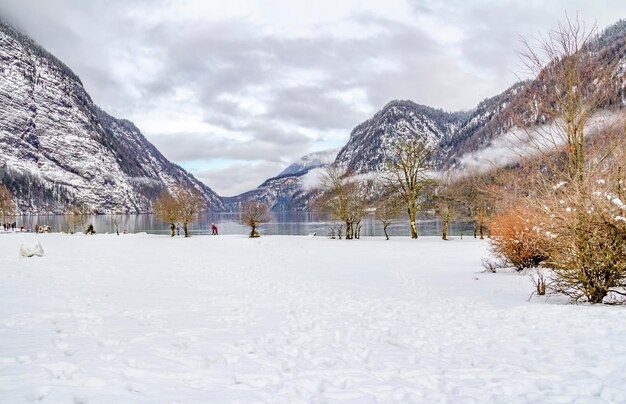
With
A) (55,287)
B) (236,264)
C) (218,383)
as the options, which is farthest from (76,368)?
(236,264)

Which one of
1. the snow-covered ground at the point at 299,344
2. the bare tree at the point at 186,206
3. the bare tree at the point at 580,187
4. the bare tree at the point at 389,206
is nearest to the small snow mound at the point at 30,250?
the snow-covered ground at the point at 299,344

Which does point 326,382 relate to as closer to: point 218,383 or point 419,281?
point 218,383

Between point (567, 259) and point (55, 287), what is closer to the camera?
point (567, 259)

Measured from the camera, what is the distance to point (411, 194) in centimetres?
4138

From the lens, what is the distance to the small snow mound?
72.1ft

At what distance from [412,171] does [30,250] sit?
120 ft

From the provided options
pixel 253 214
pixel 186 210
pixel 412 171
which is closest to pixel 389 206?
pixel 412 171

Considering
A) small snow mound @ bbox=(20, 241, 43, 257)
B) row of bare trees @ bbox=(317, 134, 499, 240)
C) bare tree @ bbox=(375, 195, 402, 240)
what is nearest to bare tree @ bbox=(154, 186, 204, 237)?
row of bare trees @ bbox=(317, 134, 499, 240)

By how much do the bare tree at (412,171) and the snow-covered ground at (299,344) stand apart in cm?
2792

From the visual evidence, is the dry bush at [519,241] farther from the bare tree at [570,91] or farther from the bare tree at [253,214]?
the bare tree at [253,214]

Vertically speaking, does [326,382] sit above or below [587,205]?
below

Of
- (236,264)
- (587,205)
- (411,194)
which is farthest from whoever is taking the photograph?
(411,194)

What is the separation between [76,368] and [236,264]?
56.8ft

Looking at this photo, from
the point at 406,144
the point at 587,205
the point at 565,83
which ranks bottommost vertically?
the point at 587,205
